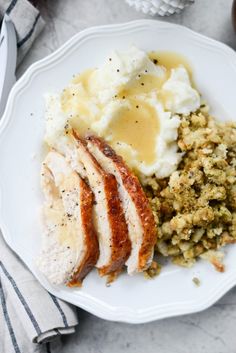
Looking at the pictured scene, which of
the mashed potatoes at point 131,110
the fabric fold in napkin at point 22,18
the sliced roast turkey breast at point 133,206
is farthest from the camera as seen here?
the fabric fold in napkin at point 22,18

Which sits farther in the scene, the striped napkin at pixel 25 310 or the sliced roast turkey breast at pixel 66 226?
the striped napkin at pixel 25 310

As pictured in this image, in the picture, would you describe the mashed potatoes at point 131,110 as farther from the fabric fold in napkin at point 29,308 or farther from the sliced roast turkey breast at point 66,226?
the fabric fold in napkin at point 29,308

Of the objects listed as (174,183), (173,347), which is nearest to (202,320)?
(173,347)

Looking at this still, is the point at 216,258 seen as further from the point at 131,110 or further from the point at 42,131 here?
the point at 42,131

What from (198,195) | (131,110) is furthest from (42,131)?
(198,195)

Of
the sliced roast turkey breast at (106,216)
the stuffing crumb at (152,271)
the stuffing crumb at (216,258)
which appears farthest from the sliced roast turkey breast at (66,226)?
the stuffing crumb at (216,258)

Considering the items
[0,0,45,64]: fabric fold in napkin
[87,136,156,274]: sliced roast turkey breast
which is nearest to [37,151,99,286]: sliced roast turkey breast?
[87,136,156,274]: sliced roast turkey breast

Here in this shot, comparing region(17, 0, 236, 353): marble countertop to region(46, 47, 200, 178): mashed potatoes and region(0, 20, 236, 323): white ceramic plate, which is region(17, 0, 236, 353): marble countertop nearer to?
region(0, 20, 236, 323): white ceramic plate

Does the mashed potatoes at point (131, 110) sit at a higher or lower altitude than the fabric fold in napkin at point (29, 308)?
higher

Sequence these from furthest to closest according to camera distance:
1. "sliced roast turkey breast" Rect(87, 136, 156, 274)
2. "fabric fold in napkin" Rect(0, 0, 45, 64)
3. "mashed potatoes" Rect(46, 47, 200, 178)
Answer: "fabric fold in napkin" Rect(0, 0, 45, 64) < "mashed potatoes" Rect(46, 47, 200, 178) < "sliced roast turkey breast" Rect(87, 136, 156, 274)
